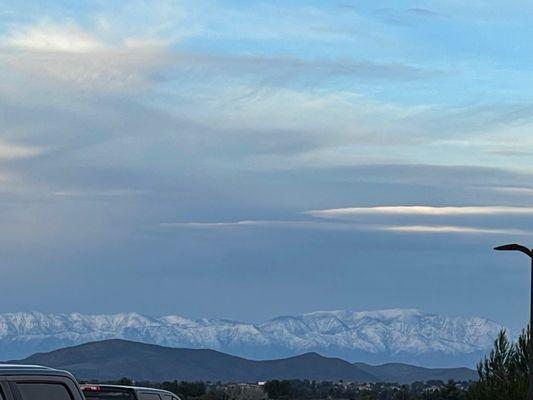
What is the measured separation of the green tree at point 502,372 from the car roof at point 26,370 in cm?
5043

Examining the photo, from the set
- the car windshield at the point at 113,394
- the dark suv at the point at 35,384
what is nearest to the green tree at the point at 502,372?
the car windshield at the point at 113,394

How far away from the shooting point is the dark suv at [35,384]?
11398mm

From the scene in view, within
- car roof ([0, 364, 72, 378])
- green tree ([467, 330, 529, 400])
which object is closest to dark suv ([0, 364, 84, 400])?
car roof ([0, 364, 72, 378])

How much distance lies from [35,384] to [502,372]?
53.2 m

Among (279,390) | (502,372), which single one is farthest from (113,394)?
(279,390)

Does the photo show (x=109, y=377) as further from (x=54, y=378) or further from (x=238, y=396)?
(x=54, y=378)

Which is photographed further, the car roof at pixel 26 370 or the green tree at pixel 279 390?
the green tree at pixel 279 390

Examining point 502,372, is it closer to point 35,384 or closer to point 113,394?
point 113,394

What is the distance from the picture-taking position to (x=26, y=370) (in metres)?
11.9

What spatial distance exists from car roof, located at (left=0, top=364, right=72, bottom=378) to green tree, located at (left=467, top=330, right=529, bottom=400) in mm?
50434

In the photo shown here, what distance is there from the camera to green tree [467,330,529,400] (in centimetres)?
6159

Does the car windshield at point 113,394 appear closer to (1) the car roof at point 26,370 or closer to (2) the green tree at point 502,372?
(1) the car roof at point 26,370

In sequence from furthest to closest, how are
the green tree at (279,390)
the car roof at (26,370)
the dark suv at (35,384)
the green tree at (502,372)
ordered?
the green tree at (279,390), the green tree at (502,372), the car roof at (26,370), the dark suv at (35,384)

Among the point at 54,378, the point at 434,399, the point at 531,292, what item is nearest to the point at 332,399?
the point at 434,399
